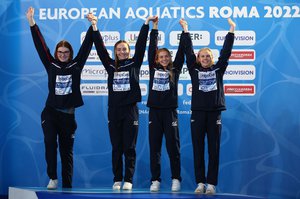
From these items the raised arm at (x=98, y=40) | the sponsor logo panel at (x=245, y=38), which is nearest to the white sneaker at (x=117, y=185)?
the raised arm at (x=98, y=40)

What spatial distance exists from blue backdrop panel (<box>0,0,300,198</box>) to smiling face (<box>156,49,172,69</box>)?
97 centimetres

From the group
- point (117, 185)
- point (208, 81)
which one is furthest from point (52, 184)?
point (208, 81)

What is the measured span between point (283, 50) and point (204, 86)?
1428mm

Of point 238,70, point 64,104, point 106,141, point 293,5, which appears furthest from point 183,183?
point 293,5

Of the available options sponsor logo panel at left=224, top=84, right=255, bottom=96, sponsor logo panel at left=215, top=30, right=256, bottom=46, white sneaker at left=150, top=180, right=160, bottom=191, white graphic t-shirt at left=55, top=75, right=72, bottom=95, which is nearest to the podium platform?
white sneaker at left=150, top=180, right=160, bottom=191

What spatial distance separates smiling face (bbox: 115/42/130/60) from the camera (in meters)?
5.28

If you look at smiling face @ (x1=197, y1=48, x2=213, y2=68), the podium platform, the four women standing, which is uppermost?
smiling face @ (x1=197, y1=48, x2=213, y2=68)

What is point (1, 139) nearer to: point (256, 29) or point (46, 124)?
point (46, 124)

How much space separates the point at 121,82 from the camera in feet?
17.1

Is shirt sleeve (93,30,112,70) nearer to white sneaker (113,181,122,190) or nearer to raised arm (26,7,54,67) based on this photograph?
raised arm (26,7,54,67)

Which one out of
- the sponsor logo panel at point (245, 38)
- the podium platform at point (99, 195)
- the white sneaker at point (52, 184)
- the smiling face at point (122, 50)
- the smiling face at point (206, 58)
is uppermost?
the sponsor logo panel at point (245, 38)

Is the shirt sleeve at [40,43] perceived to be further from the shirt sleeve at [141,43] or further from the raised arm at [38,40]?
the shirt sleeve at [141,43]

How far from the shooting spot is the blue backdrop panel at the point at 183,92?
6.09 meters

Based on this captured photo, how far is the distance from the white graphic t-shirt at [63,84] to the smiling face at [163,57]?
88cm
